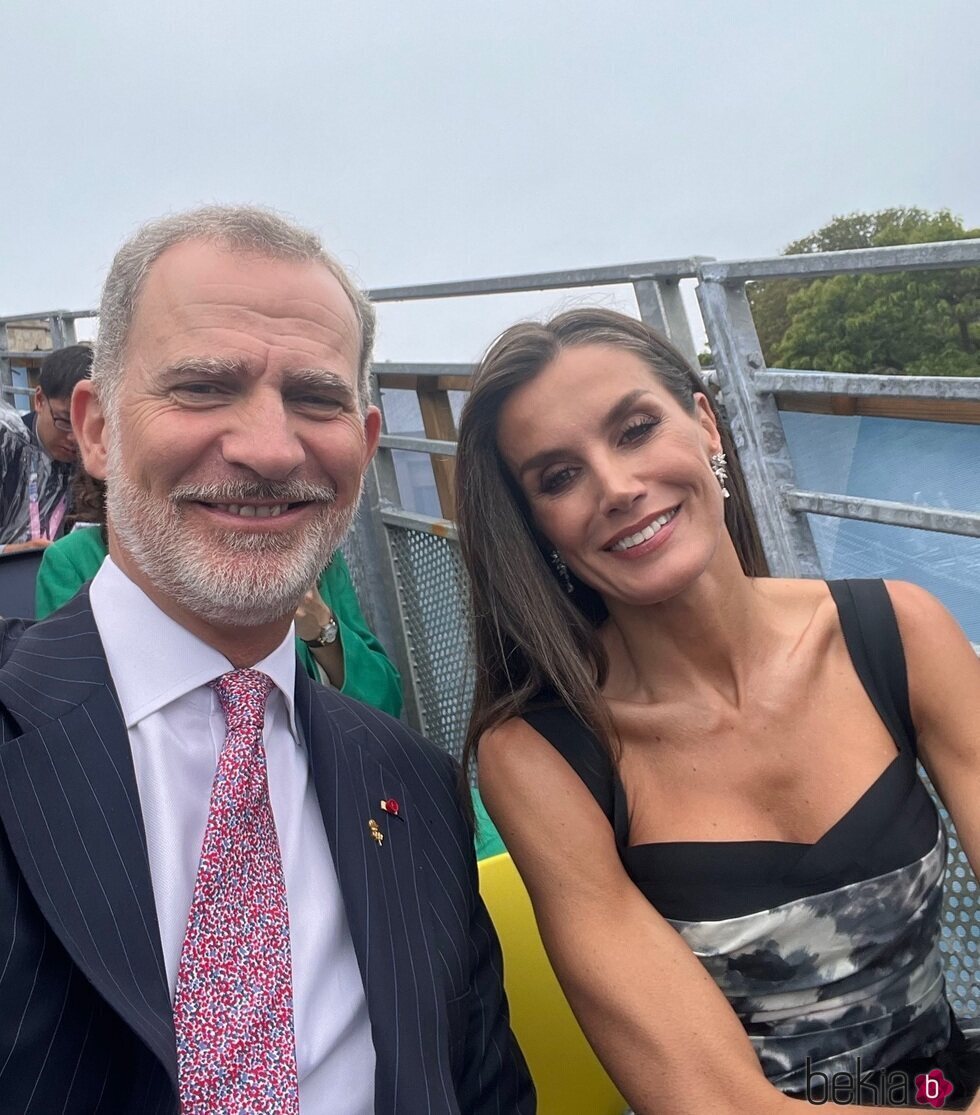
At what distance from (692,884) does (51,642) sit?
1138mm

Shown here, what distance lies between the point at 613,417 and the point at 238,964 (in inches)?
45.2

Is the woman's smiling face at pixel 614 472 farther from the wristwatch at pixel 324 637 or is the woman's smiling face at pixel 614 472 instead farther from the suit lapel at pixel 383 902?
the wristwatch at pixel 324 637

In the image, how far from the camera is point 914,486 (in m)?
2.26

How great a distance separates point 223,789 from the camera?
4.58 ft

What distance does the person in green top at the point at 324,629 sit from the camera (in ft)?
9.49

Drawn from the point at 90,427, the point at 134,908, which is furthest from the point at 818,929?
the point at 90,427

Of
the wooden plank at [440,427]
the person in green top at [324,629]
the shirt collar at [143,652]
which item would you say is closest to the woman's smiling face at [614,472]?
the shirt collar at [143,652]

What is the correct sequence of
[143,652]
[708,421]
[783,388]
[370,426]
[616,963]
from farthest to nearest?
[783,388] → [708,421] → [370,426] → [616,963] → [143,652]

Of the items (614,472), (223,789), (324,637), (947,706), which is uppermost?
(614,472)

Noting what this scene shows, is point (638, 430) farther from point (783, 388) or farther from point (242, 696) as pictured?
point (242, 696)

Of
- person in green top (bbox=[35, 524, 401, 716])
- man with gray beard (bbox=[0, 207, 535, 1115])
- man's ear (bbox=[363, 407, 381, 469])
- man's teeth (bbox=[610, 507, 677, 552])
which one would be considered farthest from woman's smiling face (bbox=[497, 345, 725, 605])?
person in green top (bbox=[35, 524, 401, 716])

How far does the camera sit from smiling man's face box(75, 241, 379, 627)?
5.05ft

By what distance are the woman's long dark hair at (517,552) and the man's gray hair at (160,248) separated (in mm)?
461

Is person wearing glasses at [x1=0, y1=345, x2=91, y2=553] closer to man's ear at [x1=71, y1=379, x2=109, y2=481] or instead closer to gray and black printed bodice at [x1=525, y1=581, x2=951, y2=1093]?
man's ear at [x1=71, y1=379, x2=109, y2=481]
